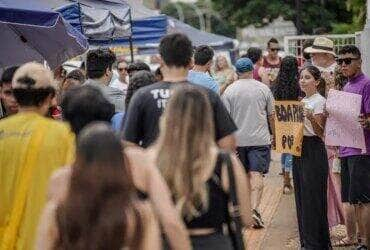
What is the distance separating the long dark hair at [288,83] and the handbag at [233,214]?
4.22 metres

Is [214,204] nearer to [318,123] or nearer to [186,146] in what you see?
[186,146]

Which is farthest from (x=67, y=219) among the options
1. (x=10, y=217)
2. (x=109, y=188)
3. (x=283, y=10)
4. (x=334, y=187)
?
(x=283, y=10)

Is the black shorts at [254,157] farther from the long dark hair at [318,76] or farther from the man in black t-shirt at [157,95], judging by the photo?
the man in black t-shirt at [157,95]

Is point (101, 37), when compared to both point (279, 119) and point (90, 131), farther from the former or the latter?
point (90, 131)

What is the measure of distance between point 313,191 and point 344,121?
77 centimetres

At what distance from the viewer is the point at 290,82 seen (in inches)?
363

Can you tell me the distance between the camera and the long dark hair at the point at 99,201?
366 cm

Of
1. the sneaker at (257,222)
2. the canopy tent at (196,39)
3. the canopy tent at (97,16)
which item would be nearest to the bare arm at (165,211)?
the canopy tent at (97,16)

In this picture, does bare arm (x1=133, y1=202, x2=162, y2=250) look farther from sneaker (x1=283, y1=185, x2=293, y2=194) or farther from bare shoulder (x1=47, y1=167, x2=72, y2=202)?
sneaker (x1=283, y1=185, x2=293, y2=194)

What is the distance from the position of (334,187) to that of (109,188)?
255 inches

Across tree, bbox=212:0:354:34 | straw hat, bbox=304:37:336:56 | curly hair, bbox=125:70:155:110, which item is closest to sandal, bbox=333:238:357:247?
straw hat, bbox=304:37:336:56

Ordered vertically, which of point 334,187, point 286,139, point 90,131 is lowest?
point 334,187

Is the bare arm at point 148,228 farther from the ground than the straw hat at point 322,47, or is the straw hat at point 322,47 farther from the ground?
the straw hat at point 322,47

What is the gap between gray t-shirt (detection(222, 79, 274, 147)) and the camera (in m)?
10.7
